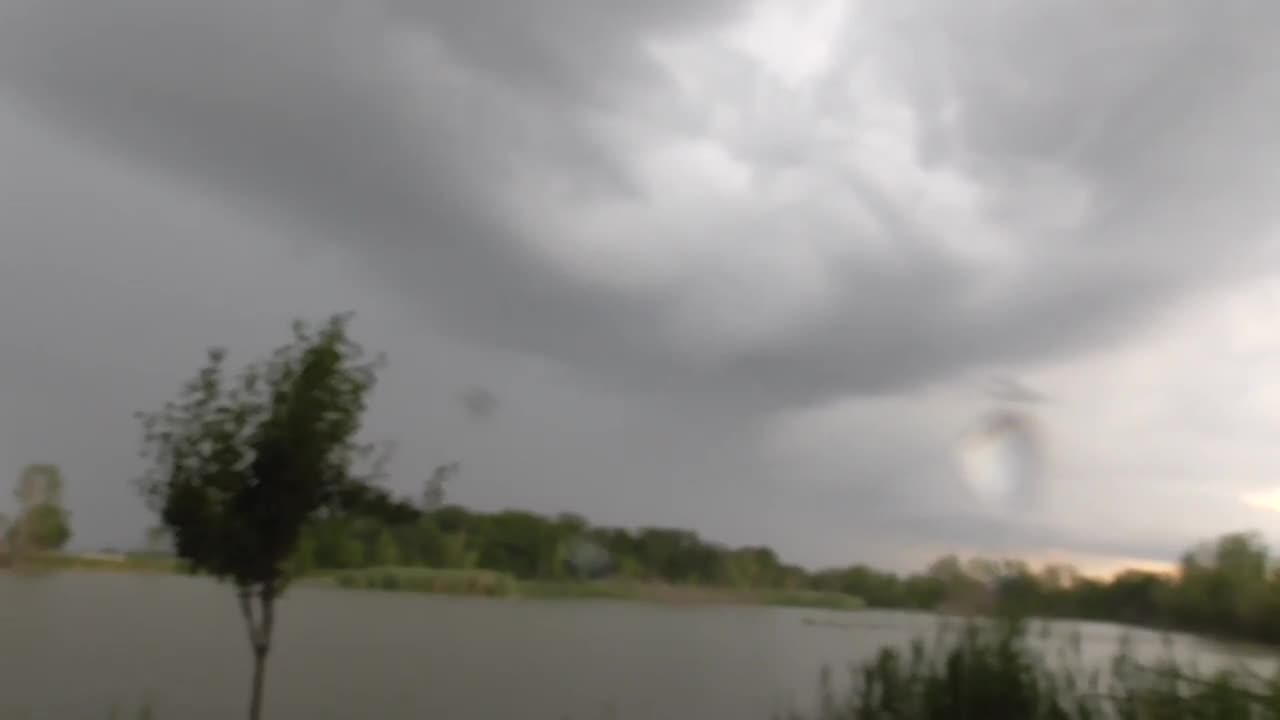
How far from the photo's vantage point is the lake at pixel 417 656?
2166cm

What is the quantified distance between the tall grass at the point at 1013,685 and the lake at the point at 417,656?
0.80m

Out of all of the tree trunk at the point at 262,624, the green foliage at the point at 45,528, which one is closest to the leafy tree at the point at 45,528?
the green foliage at the point at 45,528

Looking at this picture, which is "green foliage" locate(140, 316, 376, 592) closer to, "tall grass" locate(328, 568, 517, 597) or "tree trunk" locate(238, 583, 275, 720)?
"tree trunk" locate(238, 583, 275, 720)

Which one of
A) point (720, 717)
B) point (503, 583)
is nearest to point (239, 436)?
point (720, 717)

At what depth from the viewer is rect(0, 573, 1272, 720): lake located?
21656mm

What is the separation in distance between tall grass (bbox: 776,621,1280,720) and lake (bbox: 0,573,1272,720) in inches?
31.4

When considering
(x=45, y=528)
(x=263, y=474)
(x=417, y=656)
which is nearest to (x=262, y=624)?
(x=263, y=474)

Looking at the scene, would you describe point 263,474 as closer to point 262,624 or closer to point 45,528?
point 262,624

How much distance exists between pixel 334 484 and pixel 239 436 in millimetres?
1040

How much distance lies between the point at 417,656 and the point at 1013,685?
2194cm

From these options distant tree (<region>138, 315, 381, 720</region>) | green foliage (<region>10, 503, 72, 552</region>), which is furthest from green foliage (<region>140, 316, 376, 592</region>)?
green foliage (<region>10, 503, 72, 552</region>)

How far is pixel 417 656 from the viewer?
30.8 m

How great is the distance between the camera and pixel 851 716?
43.2 ft

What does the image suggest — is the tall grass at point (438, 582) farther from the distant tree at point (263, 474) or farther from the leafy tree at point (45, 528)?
the distant tree at point (263, 474)
